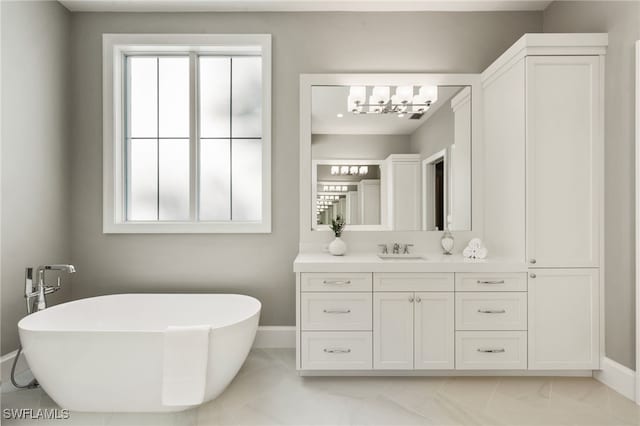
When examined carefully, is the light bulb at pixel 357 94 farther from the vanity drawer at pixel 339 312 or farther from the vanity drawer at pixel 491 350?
the vanity drawer at pixel 491 350

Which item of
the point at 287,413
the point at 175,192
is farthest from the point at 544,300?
the point at 175,192

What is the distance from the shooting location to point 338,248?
265 cm

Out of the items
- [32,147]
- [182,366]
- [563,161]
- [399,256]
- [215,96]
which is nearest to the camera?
[182,366]

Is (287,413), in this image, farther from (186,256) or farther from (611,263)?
(611,263)

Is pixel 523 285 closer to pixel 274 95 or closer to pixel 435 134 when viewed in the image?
pixel 435 134

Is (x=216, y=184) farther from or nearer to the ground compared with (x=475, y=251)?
farther from the ground

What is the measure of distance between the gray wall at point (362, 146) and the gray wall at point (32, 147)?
207 cm

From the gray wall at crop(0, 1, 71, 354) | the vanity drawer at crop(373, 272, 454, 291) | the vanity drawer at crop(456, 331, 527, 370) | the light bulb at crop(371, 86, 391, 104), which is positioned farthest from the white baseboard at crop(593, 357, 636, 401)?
the gray wall at crop(0, 1, 71, 354)

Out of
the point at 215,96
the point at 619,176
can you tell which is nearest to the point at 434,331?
the point at 619,176

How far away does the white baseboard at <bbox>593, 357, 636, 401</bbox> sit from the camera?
208cm

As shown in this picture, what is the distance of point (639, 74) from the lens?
6.52 ft

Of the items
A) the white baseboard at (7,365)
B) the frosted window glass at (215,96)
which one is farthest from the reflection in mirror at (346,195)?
the white baseboard at (7,365)

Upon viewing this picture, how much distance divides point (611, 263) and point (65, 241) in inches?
156

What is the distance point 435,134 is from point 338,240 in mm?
1172
